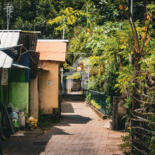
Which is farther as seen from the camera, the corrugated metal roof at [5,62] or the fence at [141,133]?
the fence at [141,133]

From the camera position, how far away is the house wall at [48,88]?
16.1 metres

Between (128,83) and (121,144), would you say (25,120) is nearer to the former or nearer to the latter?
(121,144)

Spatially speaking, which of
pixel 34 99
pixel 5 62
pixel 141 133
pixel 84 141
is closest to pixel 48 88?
pixel 34 99

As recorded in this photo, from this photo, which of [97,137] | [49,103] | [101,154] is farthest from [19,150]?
[49,103]

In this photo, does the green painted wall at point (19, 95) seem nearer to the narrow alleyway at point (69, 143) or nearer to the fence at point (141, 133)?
the narrow alleyway at point (69, 143)

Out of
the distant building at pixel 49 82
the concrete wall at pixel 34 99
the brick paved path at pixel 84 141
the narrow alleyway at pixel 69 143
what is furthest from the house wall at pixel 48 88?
the narrow alleyway at pixel 69 143

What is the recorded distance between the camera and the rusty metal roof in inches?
632

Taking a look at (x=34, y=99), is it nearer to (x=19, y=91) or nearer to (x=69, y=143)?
(x=19, y=91)

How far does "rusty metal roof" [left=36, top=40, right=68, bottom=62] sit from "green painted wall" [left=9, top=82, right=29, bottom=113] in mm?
3958

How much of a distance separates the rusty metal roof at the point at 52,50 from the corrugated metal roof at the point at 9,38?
3.52 metres

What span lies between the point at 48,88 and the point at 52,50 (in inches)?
96.4

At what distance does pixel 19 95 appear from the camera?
1221 centimetres

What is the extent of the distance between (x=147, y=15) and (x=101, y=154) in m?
→ 4.37

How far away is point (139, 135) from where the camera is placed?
8.06 meters
